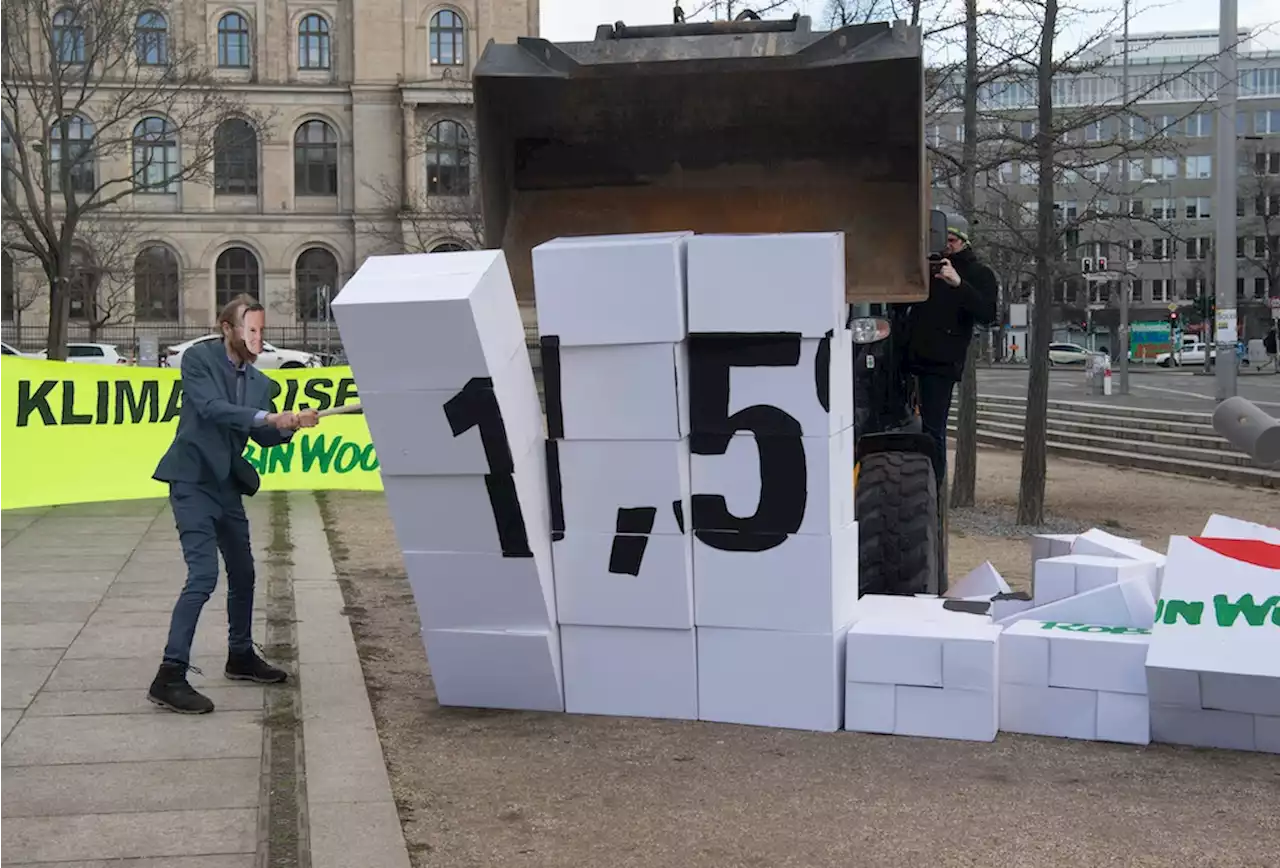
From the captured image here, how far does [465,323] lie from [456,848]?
1.81 meters

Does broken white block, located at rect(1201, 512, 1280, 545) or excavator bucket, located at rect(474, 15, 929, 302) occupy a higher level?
excavator bucket, located at rect(474, 15, 929, 302)

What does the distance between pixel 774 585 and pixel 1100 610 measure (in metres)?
1.48

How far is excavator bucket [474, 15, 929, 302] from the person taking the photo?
7395 millimetres

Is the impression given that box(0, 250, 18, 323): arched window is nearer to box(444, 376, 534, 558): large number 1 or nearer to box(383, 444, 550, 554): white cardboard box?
box(383, 444, 550, 554): white cardboard box

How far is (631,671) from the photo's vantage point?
6.00 metres

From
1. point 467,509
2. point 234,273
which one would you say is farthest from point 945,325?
point 234,273

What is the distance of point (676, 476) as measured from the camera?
5.67 meters

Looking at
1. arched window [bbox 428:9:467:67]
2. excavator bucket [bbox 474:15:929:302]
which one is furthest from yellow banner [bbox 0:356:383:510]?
arched window [bbox 428:9:467:67]

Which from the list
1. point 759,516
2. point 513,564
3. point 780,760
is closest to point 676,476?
point 759,516

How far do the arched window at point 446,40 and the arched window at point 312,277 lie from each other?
31.1 feet

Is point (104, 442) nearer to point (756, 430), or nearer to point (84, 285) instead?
point (756, 430)

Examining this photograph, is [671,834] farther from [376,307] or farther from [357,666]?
[357,666]

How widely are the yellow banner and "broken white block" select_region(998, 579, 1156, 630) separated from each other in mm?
9144

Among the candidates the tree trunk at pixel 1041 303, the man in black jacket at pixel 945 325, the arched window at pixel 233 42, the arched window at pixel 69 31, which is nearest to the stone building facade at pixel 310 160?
the arched window at pixel 233 42
